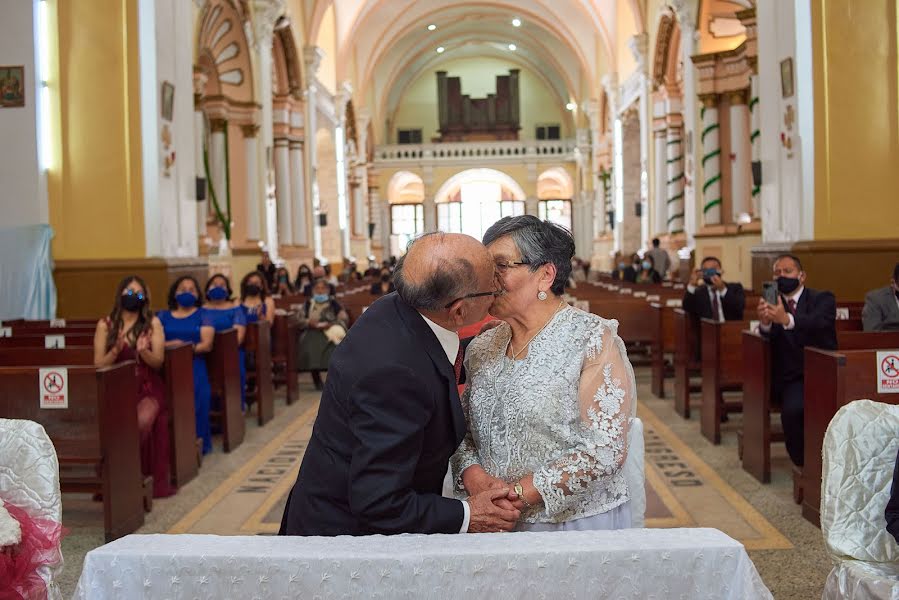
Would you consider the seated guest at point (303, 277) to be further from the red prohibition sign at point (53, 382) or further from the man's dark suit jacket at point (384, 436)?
the man's dark suit jacket at point (384, 436)

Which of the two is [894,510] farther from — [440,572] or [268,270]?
[268,270]

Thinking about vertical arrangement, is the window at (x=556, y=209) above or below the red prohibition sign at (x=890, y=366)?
above

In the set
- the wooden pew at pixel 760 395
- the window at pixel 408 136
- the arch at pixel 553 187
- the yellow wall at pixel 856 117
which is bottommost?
the wooden pew at pixel 760 395

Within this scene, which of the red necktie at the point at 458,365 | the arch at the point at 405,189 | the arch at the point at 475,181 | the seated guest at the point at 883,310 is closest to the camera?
the red necktie at the point at 458,365

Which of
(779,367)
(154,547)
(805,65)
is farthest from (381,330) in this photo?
(805,65)

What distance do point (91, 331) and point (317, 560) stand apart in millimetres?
6181

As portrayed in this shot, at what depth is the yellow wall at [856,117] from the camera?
9.02 meters

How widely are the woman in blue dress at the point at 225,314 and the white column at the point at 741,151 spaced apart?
10099 millimetres

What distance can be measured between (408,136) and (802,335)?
1405 inches

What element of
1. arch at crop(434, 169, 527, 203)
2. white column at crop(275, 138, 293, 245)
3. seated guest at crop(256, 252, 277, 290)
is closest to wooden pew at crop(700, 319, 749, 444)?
seated guest at crop(256, 252, 277, 290)

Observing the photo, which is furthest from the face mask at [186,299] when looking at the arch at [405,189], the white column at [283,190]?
the arch at [405,189]

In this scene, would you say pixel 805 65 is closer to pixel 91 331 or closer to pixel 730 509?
pixel 730 509

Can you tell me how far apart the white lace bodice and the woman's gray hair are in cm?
12

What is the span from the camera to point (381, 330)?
2092 millimetres
